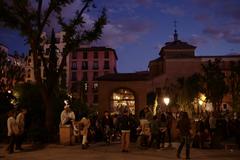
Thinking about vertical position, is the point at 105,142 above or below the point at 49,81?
below

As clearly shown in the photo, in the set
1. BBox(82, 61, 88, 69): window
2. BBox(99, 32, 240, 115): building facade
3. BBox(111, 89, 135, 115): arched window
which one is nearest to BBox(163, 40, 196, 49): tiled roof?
BBox(99, 32, 240, 115): building facade

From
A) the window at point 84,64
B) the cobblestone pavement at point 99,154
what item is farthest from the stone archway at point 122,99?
the window at point 84,64

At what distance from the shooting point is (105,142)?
21.7 m

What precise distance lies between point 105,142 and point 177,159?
683cm

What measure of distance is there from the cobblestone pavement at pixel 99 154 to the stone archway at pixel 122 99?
26202 mm

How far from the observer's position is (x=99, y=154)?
16.7 metres

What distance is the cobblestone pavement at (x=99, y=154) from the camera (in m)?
15.8

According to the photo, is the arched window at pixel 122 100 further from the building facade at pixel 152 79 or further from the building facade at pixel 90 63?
the building facade at pixel 90 63

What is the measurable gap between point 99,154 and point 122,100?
29.6 meters

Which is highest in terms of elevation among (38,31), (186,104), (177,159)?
(38,31)

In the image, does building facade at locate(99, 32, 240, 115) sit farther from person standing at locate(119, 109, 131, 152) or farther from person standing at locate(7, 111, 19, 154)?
person standing at locate(7, 111, 19, 154)

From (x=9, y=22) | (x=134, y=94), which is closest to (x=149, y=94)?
(x=134, y=94)

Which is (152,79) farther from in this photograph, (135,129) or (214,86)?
(135,129)

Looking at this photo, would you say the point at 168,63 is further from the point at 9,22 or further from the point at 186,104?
the point at 9,22
